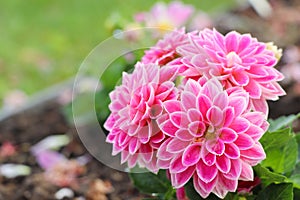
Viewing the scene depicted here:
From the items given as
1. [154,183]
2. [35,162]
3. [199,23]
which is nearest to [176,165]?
[154,183]

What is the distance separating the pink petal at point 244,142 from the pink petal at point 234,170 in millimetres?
27

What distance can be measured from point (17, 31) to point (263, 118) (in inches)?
110

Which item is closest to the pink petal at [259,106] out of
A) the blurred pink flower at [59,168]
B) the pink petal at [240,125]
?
the pink petal at [240,125]

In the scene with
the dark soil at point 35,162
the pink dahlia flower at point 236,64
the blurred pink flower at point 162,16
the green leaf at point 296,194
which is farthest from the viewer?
the blurred pink flower at point 162,16

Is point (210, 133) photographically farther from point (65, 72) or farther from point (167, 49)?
point (65, 72)

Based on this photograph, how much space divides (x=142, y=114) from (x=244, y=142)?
0.20 m

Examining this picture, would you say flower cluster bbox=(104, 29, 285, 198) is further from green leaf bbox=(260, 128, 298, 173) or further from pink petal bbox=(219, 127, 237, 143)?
green leaf bbox=(260, 128, 298, 173)

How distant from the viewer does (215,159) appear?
1.33m

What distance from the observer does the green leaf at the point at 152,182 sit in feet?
5.61

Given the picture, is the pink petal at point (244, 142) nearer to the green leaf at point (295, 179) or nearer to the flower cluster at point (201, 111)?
the flower cluster at point (201, 111)

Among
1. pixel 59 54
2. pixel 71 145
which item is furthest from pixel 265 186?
pixel 59 54

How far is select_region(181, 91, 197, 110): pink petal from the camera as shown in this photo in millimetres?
1359

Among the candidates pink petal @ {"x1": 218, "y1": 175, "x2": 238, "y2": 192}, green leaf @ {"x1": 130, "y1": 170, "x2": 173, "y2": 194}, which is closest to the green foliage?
green leaf @ {"x1": 130, "y1": 170, "x2": 173, "y2": 194}

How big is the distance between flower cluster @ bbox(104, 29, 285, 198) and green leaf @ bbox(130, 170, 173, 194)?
25cm
